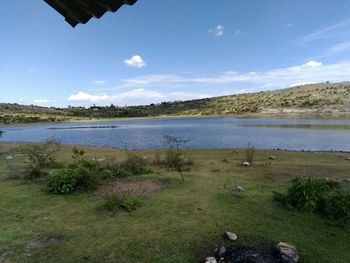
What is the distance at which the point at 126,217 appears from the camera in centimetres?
771

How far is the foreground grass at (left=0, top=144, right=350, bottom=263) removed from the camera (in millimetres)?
6113

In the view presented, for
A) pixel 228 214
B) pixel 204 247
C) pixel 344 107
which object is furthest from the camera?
pixel 344 107

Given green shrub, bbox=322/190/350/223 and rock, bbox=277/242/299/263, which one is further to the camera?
green shrub, bbox=322/190/350/223

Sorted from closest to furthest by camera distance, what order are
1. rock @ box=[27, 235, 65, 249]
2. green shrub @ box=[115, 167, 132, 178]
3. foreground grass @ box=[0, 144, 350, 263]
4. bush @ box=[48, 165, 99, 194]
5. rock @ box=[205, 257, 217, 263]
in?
1. rock @ box=[205, 257, 217, 263]
2. foreground grass @ box=[0, 144, 350, 263]
3. rock @ box=[27, 235, 65, 249]
4. bush @ box=[48, 165, 99, 194]
5. green shrub @ box=[115, 167, 132, 178]

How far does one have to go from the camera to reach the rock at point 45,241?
6.47m

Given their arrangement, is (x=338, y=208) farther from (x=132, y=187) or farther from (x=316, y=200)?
(x=132, y=187)

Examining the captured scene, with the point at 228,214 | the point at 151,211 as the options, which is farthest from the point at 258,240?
the point at 151,211

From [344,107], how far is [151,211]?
7897 cm

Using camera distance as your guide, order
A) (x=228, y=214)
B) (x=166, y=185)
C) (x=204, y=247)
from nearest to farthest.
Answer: (x=204, y=247)
(x=228, y=214)
(x=166, y=185)

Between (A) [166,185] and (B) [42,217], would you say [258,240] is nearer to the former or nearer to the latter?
(A) [166,185]

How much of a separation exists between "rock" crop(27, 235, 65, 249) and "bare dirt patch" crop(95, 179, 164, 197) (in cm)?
271

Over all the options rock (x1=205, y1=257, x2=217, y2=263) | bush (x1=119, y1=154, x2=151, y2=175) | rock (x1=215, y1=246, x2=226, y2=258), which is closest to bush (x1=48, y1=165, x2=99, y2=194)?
bush (x1=119, y1=154, x2=151, y2=175)

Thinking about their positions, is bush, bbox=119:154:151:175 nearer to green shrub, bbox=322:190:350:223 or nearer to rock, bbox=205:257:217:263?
green shrub, bbox=322:190:350:223

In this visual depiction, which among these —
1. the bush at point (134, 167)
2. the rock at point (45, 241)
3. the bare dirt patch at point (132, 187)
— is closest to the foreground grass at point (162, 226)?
the rock at point (45, 241)
